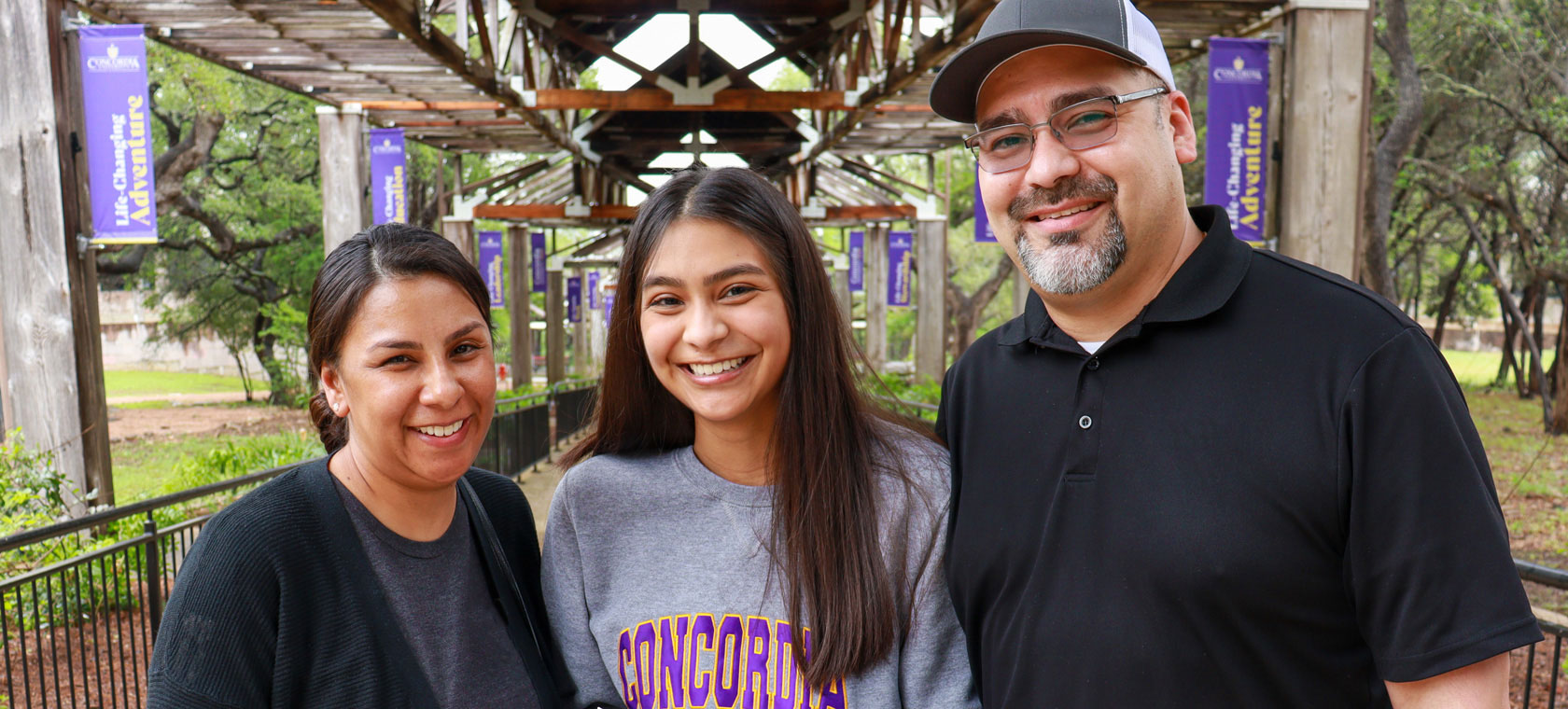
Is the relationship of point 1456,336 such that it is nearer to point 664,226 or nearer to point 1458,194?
point 1458,194

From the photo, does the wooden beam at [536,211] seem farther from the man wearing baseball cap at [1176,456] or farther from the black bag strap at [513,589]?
the man wearing baseball cap at [1176,456]

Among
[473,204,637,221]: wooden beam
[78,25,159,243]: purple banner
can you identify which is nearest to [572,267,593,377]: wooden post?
[473,204,637,221]: wooden beam

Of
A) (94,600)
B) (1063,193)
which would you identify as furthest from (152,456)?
(1063,193)

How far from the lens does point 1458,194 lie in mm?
18016

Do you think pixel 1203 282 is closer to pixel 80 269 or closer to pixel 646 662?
pixel 646 662

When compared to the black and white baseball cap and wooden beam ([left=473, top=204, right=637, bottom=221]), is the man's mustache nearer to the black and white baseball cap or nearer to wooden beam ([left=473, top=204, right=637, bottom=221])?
the black and white baseball cap

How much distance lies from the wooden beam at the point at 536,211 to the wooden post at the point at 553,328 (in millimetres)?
6679

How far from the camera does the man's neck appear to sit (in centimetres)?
188

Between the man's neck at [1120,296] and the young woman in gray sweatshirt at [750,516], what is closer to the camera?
the man's neck at [1120,296]

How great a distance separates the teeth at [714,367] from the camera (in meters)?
2.09

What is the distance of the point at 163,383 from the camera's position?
4062 cm

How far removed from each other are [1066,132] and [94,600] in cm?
508

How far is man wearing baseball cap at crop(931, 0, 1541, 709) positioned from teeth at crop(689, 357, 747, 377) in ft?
1.63

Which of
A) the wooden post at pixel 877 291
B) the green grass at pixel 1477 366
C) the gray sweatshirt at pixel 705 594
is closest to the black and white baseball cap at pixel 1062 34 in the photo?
the gray sweatshirt at pixel 705 594
